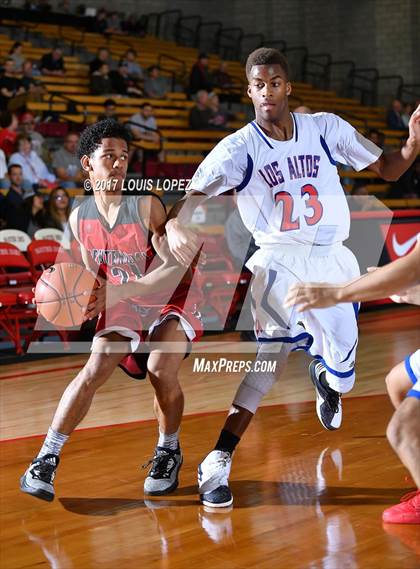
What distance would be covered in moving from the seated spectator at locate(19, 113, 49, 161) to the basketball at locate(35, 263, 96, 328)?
24.3 ft

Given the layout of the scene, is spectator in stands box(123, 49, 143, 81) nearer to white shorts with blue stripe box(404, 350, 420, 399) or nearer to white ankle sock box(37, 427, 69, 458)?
white ankle sock box(37, 427, 69, 458)

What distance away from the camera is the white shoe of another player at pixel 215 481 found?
410 centimetres

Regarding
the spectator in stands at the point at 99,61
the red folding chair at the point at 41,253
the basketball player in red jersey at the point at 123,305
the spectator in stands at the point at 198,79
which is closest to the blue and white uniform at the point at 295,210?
the basketball player in red jersey at the point at 123,305

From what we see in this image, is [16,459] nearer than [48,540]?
No

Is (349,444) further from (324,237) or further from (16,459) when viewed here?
(16,459)

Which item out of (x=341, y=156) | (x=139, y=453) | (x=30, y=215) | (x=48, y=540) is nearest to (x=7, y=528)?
(x=48, y=540)

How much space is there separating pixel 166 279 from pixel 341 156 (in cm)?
115

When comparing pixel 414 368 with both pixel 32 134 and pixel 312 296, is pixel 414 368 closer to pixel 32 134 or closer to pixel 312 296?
pixel 312 296

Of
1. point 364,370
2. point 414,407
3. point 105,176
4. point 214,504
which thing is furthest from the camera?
point 364,370

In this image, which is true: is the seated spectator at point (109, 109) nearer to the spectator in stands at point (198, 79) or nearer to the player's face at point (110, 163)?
the spectator in stands at point (198, 79)

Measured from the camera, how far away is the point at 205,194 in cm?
425

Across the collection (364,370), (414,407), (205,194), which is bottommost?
(364,370)

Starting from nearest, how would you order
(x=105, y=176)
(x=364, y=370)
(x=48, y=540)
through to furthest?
(x=48, y=540), (x=105, y=176), (x=364, y=370)

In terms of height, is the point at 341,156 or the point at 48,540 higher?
the point at 341,156
